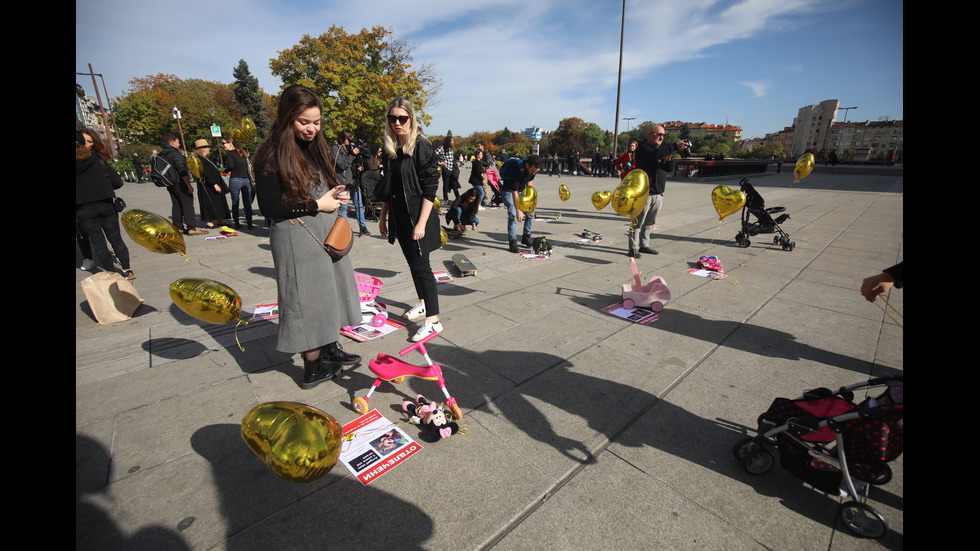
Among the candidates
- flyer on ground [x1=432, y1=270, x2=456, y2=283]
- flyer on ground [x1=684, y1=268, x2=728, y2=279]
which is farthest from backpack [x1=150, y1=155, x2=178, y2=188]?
flyer on ground [x1=684, y1=268, x2=728, y2=279]

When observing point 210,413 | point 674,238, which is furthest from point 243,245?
point 674,238

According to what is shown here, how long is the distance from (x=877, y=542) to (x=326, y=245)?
3362 mm

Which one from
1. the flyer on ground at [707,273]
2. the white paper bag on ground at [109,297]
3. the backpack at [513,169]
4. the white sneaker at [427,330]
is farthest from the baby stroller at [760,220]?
the white paper bag on ground at [109,297]

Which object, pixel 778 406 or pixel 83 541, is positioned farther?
pixel 778 406

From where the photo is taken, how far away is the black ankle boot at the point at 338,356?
320 cm

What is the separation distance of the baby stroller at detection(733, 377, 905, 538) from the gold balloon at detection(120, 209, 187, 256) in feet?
16.3

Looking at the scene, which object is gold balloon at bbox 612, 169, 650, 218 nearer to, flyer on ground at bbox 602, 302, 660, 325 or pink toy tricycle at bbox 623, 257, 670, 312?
pink toy tricycle at bbox 623, 257, 670, 312

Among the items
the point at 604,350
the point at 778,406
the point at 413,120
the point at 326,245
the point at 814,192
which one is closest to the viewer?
the point at 778,406

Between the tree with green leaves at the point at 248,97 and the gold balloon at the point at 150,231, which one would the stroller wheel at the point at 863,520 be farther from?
the tree with green leaves at the point at 248,97

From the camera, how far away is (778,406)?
7.18 feet

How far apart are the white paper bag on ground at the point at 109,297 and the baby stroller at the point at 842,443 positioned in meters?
5.84

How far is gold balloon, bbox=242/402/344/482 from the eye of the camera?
179 centimetres

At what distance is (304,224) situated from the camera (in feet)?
8.45
